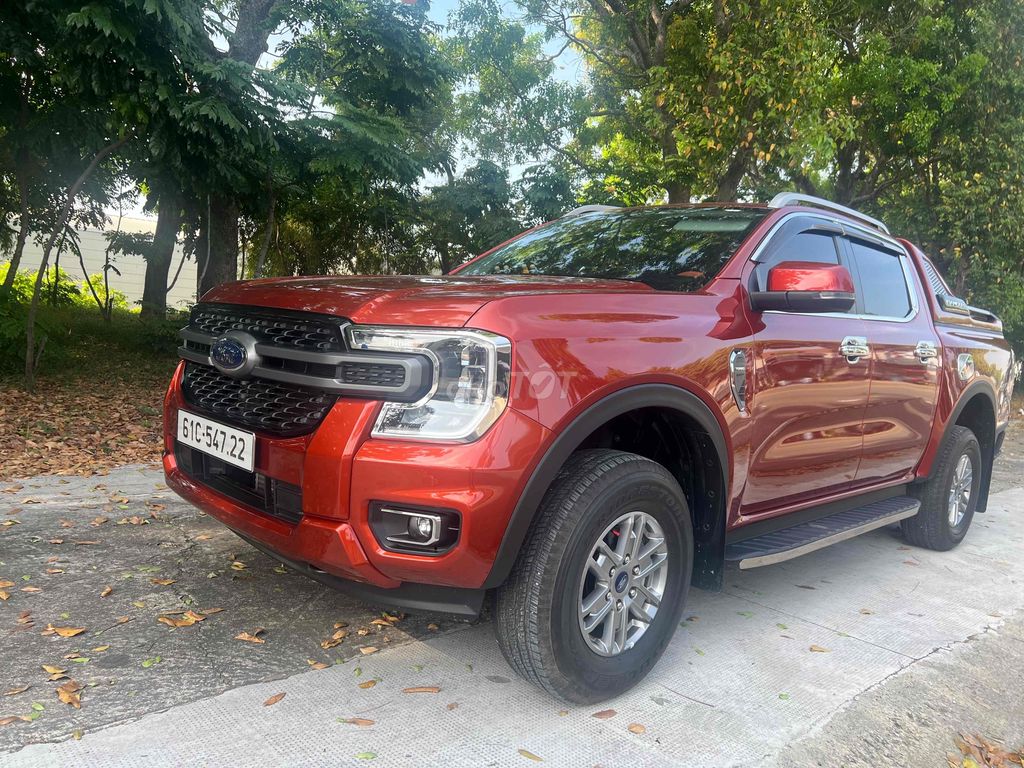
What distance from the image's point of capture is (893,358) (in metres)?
3.91

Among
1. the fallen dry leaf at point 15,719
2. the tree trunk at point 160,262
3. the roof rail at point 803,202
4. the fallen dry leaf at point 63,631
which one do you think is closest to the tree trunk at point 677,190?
the roof rail at point 803,202

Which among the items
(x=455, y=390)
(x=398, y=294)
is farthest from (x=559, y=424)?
(x=398, y=294)

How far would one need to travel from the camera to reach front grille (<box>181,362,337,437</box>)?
2371mm

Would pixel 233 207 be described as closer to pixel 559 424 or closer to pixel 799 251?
pixel 799 251

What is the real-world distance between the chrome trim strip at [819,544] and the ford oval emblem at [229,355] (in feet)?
6.43

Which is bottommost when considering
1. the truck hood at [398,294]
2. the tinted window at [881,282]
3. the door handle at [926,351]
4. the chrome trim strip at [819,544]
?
the chrome trim strip at [819,544]

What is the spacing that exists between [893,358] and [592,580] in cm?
227

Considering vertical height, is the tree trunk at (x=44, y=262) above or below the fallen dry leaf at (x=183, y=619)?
above

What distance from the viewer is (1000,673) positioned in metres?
3.14

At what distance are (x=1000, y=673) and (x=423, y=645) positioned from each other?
232cm

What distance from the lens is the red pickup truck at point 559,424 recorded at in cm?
222

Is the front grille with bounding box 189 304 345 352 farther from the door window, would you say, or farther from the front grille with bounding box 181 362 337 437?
the door window

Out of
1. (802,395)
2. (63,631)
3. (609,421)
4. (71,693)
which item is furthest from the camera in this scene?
(802,395)

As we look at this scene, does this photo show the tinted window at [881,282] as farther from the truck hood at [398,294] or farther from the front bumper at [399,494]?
the front bumper at [399,494]
